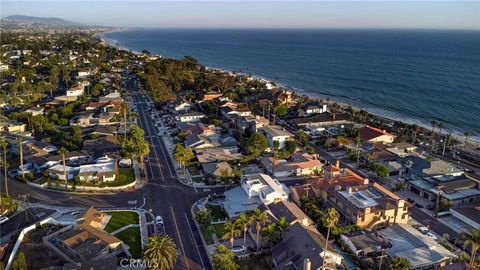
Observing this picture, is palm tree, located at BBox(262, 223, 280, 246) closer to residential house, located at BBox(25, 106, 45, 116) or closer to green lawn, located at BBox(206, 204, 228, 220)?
green lawn, located at BBox(206, 204, 228, 220)

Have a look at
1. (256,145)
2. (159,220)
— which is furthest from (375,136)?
(159,220)

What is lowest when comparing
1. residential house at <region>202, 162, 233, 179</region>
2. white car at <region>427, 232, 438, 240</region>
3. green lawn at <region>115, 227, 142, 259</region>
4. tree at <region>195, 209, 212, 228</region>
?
green lawn at <region>115, 227, 142, 259</region>

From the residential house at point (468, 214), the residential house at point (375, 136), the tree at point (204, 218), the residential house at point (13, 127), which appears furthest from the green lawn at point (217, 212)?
the residential house at point (13, 127)

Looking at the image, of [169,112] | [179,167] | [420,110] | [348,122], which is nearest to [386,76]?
[420,110]

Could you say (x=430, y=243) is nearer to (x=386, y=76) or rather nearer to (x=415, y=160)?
(x=415, y=160)

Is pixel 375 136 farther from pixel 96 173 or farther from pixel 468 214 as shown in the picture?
pixel 96 173

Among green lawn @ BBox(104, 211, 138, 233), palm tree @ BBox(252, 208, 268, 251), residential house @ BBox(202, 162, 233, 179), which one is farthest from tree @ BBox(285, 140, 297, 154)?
green lawn @ BBox(104, 211, 138, 233)
